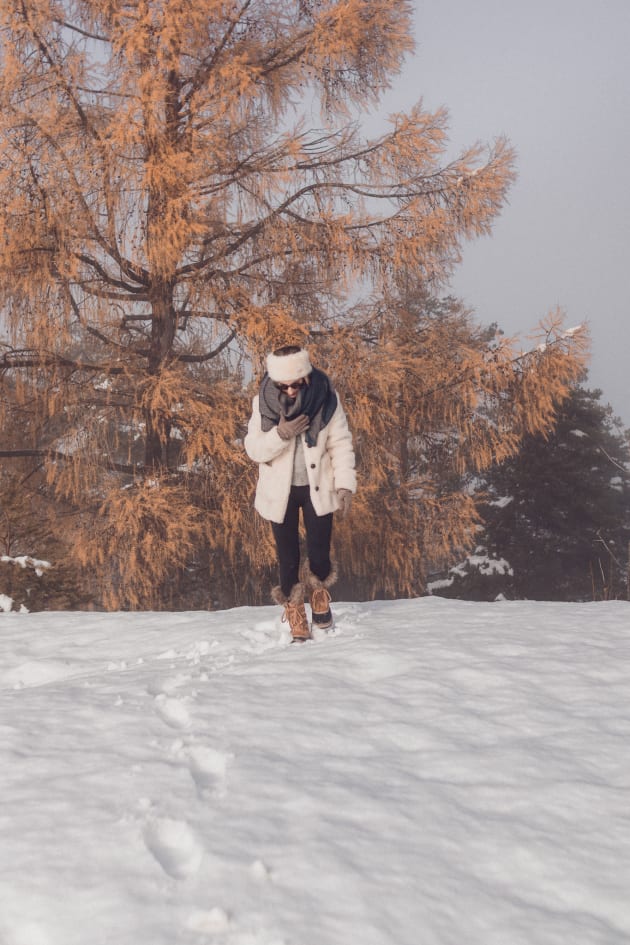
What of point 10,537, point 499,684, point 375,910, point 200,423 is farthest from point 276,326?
point 375,910

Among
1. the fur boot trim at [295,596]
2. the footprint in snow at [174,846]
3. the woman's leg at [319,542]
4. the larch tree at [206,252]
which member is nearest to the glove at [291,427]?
the woman's leg at [319,542]

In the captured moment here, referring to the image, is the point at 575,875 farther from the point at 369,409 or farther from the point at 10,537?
the point at 10,537

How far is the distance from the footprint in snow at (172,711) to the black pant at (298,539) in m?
1.60

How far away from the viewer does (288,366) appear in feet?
13.8

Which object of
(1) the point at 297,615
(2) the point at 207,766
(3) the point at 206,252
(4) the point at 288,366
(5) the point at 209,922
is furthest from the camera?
(3) the point at 206,252

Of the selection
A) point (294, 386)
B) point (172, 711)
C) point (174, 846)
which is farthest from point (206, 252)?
point (174, 846)

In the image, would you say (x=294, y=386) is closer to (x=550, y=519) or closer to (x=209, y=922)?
(x=209, y=922)

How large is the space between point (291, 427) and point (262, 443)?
8.7 inches

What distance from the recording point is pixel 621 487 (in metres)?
20.9

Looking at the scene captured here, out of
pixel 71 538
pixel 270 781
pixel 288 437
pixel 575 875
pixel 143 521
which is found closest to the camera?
pixel 575 875

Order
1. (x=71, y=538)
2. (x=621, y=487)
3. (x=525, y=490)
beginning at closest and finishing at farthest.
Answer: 1. (x=71, y=538)
2. (x=525, y=490)
3. (x=621, y=487)

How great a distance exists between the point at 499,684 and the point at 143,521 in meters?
5.55

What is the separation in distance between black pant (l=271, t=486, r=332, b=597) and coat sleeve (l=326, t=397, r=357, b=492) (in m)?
0.21

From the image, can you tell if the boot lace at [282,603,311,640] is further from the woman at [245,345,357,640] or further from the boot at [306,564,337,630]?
the boot at [306,564,337,630]
